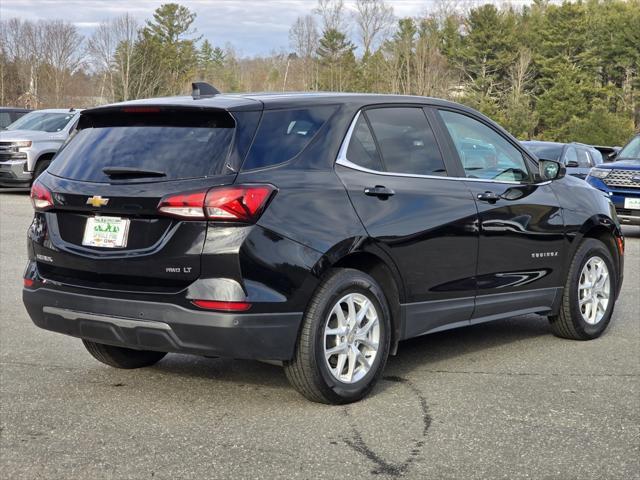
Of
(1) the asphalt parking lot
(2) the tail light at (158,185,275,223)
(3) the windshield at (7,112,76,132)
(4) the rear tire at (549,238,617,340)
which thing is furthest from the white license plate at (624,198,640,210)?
(3) the windshield at (7,112,76,132)

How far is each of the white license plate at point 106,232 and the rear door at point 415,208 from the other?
4.03 feet

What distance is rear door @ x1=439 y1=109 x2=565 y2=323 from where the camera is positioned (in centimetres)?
630

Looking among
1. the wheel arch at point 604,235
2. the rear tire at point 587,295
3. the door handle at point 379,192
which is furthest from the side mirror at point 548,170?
the door handle at point 379,192

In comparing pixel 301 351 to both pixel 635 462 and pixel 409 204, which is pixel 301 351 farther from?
pixel 635 462

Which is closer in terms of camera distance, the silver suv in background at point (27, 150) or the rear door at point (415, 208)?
the rear door at point (415, 208)

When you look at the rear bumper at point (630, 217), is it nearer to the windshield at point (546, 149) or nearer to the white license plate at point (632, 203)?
the white license plate at point (632, 203)

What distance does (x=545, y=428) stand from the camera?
496cm

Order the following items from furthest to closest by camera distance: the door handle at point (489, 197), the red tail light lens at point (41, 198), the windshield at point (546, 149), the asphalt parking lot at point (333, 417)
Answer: the windshield at point (546, 149) → the door handle at point (489, 197) → the red tail light lens at point (41, 198) → the asphalt parking lot at point (333, 417)

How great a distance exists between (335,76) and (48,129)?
49429 mm

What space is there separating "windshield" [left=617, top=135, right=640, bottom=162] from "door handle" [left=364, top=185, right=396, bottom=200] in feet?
38.7

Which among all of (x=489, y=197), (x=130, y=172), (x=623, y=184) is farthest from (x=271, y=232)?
(x=623, y=184)

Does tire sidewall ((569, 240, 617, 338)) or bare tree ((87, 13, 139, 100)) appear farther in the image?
bare tree ((87, 13, 139, 100))

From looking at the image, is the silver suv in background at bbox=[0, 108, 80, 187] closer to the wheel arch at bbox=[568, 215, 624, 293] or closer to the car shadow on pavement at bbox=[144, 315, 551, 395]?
the car shadow on pavement at bbox=[144, 315, 551, 395]

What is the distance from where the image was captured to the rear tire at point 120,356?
6031 mm
